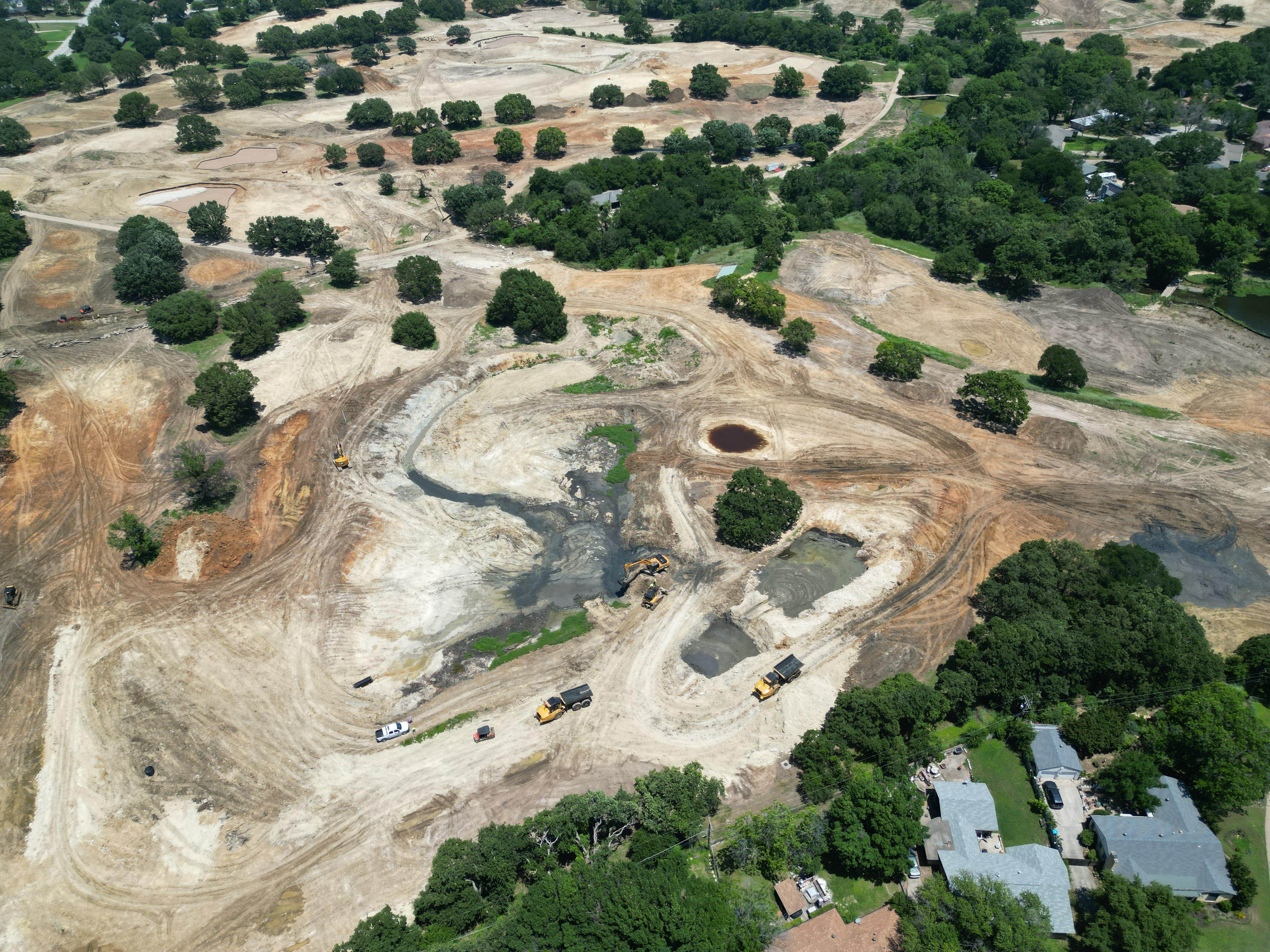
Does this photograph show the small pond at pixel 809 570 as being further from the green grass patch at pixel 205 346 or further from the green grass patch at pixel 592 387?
the green grass patch at pixel 205 346

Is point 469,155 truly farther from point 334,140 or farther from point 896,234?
point 896,234

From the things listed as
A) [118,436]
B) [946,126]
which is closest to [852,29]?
[946,126]

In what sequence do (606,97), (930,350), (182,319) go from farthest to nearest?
(606,97)
(930,350)
(182,319)

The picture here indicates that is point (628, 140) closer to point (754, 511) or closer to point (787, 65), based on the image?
point (787, 65)

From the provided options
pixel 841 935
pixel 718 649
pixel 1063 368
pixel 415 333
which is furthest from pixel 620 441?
pixel 1063 368

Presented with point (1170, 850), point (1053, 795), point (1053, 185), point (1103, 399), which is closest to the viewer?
point (1170, 850)

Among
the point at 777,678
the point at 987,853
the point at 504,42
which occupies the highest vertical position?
the point at 504,42

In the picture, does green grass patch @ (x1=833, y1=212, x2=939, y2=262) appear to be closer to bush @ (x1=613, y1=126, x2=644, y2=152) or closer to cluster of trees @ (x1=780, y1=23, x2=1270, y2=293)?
cluster of trees @ (x1=780, y1=23, x2=1270, y2=293)
